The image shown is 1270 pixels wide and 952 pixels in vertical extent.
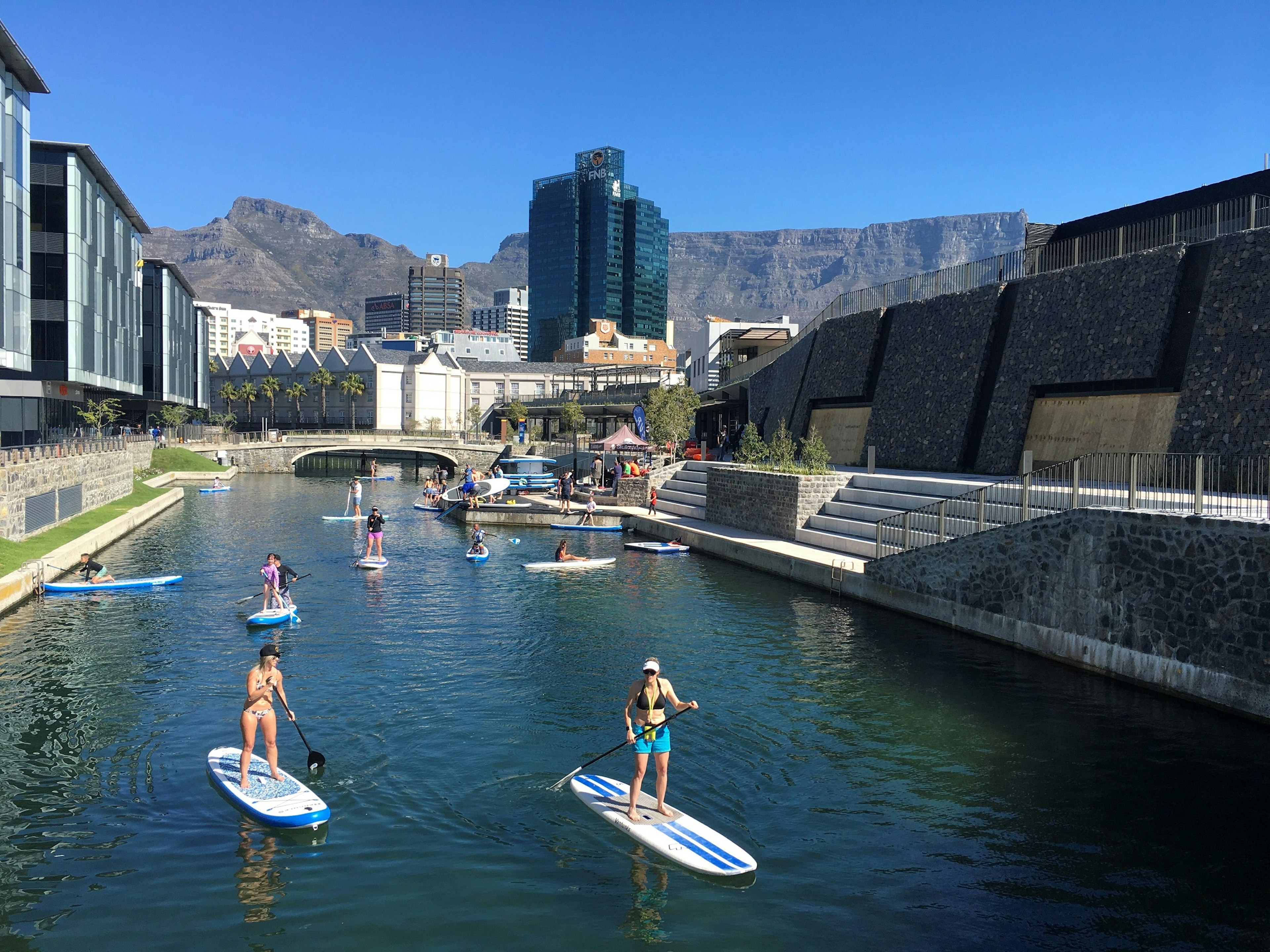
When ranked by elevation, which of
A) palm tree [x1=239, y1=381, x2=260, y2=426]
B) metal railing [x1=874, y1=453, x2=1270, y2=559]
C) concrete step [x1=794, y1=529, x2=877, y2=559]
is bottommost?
concrete step [x1=794, y1=529, x2=877, y2=559]

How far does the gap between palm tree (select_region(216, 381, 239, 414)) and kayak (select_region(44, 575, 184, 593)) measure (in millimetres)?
102873

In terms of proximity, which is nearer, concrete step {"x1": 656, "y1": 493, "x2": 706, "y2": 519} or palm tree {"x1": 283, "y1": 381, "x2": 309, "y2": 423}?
concrete step {"x1": 656, "y1": 493, "x2": 706, "y2": 519}

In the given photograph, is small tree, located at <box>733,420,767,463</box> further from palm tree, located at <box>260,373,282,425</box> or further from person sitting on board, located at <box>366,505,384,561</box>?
palm tree, located at <box>260,373,282,425</box>

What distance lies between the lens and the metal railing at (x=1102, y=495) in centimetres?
1819

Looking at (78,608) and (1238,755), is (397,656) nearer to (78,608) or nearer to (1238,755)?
(78,608)

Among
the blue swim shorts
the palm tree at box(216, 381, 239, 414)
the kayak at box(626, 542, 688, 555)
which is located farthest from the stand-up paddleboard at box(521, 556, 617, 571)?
the palm tree at box(216, 381, 239, 414)

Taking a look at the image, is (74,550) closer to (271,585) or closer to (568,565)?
(271,585)

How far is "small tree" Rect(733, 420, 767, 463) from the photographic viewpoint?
1522 inches

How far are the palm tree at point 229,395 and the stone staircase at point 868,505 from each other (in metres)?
108

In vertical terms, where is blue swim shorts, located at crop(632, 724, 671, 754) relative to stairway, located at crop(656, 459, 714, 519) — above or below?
below

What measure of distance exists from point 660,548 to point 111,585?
1791 cm

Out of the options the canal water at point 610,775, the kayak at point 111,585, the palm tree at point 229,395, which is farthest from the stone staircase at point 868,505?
the palm tree at point 229,395

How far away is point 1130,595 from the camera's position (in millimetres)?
17859

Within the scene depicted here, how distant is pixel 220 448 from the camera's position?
3433 inches
